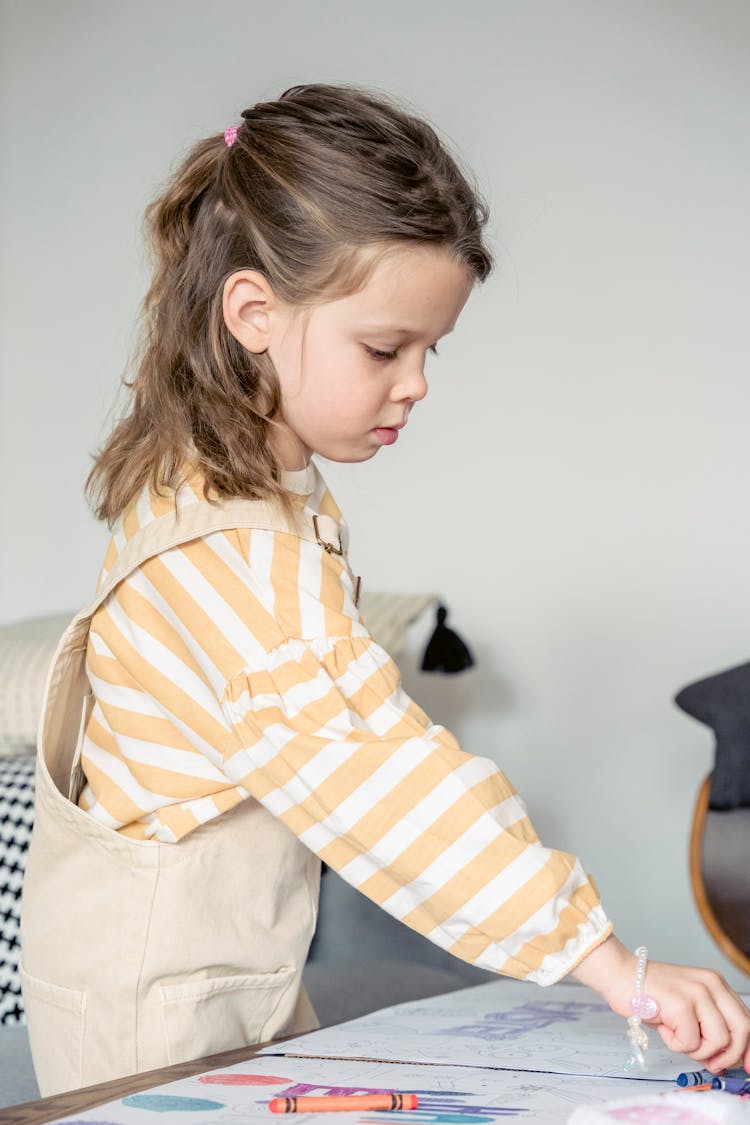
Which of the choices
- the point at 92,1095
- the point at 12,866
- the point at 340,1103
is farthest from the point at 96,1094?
the point at 12,866

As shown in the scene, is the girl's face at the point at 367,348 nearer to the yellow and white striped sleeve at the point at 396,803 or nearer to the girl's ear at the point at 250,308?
the girl's ear at the point at 250,308

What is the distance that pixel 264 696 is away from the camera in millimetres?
739

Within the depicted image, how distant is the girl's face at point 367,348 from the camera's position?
0.81m

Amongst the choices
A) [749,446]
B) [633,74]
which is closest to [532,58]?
[633,74]

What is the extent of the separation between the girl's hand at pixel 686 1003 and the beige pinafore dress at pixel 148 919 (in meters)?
0.25

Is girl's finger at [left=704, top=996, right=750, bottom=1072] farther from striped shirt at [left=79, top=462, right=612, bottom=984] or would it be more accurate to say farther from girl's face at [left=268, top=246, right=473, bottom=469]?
girl's face at [left=268, top=246, right=473, bottom=469]

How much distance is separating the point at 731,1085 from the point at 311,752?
11.4 inches

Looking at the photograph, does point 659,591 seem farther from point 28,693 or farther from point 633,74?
point 28,693

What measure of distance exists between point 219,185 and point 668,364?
1128mm

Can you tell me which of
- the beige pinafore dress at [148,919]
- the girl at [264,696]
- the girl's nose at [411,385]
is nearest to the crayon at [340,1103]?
the girl at [264,696]

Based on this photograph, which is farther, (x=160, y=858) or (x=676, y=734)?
(x=676, y=734)

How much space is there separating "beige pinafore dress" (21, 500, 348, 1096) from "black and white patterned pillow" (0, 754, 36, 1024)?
559 millimetres

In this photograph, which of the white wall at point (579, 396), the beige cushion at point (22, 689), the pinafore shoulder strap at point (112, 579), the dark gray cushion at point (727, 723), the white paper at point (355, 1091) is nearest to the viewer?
the white paper at point (355, 1091)

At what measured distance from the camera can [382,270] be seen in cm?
81
